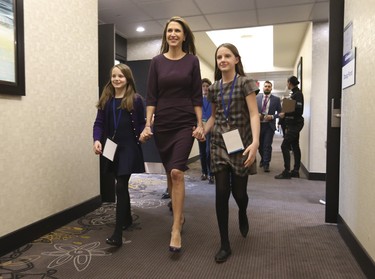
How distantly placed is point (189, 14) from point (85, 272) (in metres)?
3.62

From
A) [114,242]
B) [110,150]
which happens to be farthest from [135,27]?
[114,242]

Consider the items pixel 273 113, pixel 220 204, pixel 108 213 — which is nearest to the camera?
pixel 220 204

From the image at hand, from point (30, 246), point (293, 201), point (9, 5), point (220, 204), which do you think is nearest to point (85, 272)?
point (30, 246)

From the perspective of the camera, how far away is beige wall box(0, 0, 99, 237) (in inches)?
79.5

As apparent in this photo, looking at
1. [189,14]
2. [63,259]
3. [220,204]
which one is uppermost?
[189,14]

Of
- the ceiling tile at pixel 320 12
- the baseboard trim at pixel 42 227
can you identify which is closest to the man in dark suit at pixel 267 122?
the ceiling tile at pixel 320 12

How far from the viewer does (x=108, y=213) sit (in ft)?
9.29

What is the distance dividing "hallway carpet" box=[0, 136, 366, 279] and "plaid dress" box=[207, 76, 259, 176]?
56 cm

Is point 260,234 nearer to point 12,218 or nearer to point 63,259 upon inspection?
point 63,259

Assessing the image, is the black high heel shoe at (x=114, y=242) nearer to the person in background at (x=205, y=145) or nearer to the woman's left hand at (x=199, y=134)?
the woman's left hand at (x=199, y=134)

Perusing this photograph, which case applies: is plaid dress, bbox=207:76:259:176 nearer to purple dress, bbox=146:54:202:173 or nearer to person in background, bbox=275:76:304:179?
purple dress, bbox=146:54:202:173

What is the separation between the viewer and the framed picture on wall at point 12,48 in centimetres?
190

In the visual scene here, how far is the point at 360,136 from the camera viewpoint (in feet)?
6.17

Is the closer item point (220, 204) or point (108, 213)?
point (220, 204)
